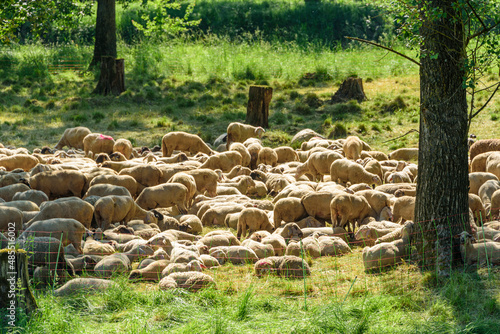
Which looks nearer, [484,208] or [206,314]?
[206,314]

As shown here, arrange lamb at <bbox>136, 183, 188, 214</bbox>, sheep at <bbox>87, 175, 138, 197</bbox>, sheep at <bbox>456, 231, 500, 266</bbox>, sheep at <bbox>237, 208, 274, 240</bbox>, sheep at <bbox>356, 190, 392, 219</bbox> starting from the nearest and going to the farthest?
sheep at <bbox>456, 231, 500, 266</bbox> → sheep at <bbox>237, 208, 274, 240</bbox> → sheep at <bbox>356, 190, 392, 219</bbox> → lamb at <bbox>136, 183, 188, 214</bbox> → sheep at <bbox>87, 175, 138, 197</bbox>

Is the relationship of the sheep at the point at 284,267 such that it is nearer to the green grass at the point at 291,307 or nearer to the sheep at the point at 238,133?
the green grass at the point at 291,307

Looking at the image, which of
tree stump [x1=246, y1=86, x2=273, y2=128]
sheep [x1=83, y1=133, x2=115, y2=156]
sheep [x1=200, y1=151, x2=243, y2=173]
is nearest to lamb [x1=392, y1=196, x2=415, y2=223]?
sheep [x1=200, y1=151, x2=243, y2=173]

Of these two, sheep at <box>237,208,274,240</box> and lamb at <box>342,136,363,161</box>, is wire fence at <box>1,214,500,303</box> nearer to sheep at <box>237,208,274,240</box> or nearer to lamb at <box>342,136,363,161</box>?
sheep at <box>237,208,274,240</box>

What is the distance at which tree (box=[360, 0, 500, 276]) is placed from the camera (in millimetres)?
7086

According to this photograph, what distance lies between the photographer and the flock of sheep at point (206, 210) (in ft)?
24.4

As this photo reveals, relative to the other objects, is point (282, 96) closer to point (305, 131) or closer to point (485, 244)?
point (305, 131)

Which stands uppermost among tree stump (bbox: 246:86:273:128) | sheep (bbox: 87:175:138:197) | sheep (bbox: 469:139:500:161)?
tree stump (bbox: 246:86:273:128)

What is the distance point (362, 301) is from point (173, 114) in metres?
16.0

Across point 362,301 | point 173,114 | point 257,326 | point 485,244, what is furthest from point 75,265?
point 173,114

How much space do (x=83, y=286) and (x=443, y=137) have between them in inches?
178

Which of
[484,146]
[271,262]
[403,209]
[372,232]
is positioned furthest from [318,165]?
[271,262]

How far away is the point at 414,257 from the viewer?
749cm

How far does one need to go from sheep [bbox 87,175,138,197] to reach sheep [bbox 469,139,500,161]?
7704 mm
